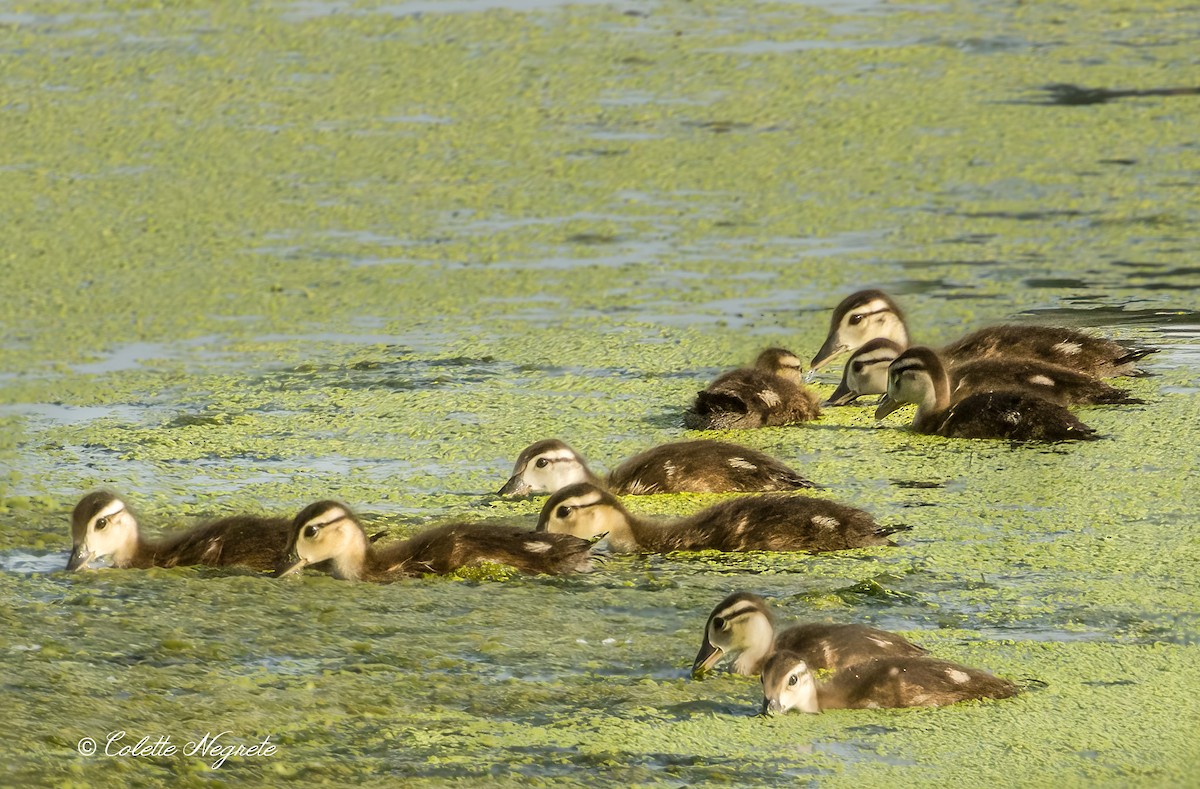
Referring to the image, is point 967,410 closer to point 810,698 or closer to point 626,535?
point 626,535

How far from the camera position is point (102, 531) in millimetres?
5590

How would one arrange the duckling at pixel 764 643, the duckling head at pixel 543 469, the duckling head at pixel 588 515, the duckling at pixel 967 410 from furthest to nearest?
the duckling at pixel 967 410
the duckling head at pixel 543 469
the duckling head at pixel 588 515
the duckling at pixel 764 643

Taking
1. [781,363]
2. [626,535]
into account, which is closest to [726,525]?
[626,535]

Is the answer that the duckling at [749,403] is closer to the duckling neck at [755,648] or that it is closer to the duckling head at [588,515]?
the duckling head at [588,515]

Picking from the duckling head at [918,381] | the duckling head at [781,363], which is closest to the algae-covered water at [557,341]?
the duckling head at [918,381]

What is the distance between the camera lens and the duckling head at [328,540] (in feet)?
17.9

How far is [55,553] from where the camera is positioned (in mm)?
5824

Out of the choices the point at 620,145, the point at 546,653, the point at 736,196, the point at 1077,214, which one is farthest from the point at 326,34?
the point at 546,653

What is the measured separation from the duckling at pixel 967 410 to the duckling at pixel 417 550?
6.85 ft

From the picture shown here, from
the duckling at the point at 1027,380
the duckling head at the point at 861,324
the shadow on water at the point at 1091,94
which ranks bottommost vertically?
the duckling at the point at 1027,380

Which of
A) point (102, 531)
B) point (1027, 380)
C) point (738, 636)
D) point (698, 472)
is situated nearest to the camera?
point (738, 636)

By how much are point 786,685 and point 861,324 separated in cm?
416

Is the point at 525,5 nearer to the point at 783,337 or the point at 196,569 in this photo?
the point at 783,337

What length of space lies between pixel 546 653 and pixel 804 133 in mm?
7705
